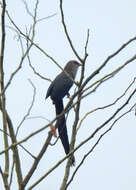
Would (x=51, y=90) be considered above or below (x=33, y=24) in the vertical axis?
above

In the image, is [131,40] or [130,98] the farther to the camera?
[130,98]

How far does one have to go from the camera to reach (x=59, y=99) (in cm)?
477

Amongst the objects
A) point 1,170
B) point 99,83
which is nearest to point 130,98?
point 99,83

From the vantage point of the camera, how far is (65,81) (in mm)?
4871

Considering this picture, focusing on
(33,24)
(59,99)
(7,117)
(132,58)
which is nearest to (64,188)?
(7,117)

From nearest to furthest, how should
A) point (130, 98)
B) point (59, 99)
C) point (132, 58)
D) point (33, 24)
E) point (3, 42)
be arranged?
point (132, 58), point (130, 98), point (3, 42), point (33, 24), point (59, 99)

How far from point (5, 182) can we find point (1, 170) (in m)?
0.08

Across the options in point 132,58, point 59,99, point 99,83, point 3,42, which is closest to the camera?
point 132,58

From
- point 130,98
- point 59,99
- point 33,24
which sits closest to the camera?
point 130,98

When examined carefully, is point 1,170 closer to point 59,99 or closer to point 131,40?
point 131,40

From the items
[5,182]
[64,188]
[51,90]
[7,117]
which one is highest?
[51,90]

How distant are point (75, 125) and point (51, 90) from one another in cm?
220

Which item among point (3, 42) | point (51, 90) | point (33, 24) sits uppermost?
point (51, 90)

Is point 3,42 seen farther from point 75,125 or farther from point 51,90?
point 51,90
